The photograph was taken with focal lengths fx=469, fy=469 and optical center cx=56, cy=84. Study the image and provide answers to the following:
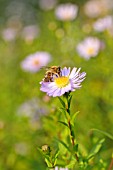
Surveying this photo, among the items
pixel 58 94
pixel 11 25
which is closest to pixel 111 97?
pixel 58 94

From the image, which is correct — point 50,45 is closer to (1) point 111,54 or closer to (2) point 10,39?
(2) point 10,39

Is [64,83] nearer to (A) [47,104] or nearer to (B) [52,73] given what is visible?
(B) [52,73]

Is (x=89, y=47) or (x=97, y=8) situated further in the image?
(x=97, y=8)

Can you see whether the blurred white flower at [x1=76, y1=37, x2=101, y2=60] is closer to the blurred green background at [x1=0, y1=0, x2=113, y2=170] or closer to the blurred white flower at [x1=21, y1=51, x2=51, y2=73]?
the blurred green background at [x1=0, y1=0, x2=113, y2=170]

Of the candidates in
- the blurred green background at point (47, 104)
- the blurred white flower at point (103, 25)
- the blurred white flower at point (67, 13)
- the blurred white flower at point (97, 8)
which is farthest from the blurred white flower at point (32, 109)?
the blurred white flower at point (97, 8)

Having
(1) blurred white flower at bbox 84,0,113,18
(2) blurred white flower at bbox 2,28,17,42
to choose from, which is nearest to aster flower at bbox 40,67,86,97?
(2) blurred white flower at bbox 2,28,17,42

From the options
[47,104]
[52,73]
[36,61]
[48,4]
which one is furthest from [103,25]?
[48,4]
